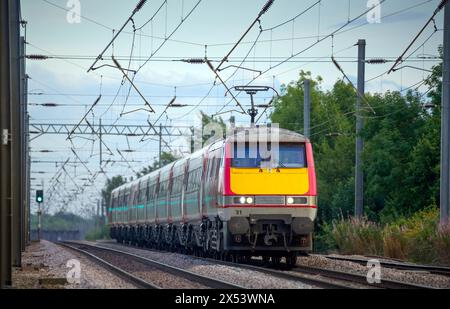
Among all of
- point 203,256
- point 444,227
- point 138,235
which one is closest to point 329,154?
point 138,235

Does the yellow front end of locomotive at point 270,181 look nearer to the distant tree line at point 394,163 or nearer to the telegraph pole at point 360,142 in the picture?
the distant tree line at point 394,163

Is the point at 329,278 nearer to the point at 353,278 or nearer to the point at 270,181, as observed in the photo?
the point at 353,278

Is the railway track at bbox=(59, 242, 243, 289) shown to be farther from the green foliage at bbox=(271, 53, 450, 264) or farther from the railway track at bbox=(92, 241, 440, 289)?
the green foliage at bbox=(271, 53, 450, 264)

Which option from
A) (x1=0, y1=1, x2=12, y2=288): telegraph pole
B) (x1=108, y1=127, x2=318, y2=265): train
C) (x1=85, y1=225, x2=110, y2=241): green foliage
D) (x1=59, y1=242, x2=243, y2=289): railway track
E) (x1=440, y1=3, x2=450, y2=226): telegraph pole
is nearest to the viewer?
(x1=0, y1=1, x2=12, y2=288): telegraph pole

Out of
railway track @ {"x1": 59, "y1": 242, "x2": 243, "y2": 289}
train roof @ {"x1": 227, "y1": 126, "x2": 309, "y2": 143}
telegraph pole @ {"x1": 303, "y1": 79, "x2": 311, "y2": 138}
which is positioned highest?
telegraph pole @ {"x1": 303, "y1": 79, "x2": 311, "y2": 138}

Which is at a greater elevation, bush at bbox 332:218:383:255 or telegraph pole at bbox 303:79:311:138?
telegraph pole at bbox 303:79:311:138

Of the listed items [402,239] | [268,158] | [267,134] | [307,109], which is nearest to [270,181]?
[268,158]

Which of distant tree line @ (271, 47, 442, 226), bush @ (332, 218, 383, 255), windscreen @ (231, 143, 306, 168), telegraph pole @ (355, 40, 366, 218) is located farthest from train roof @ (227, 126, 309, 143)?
telegraph pole @ (355, 40, 366, 218)

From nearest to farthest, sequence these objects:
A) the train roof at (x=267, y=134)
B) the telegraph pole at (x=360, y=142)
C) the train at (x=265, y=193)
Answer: the train at (x=265, y=193) → the train roof at (x=267, y=134) → the telegraph pole at (x=360, y=142)

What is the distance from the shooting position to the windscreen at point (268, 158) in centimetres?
2417

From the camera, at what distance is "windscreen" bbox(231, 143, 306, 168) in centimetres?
2417

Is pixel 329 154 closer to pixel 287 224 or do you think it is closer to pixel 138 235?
pixel 138 235

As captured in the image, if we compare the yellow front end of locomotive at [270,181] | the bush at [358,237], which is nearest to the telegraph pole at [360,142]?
the bush at [358,237]

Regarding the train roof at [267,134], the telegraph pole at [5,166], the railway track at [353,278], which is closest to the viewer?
the telegraph pole at [5,166]
